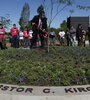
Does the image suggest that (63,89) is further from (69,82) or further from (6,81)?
(6,81)

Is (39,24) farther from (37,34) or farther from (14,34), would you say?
(14,34)

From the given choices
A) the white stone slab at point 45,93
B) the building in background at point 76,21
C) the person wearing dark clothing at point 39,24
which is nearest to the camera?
the white stone slab at point 45,93

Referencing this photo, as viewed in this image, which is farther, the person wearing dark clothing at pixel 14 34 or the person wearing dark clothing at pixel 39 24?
the person wearing dark clothing at pixel 14 34

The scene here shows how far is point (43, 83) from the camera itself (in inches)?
150

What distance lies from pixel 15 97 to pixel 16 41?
398 inches

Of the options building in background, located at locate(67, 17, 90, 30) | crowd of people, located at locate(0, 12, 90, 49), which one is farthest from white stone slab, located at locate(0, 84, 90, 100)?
building in background, located at locate(67, 17, 90, 30)

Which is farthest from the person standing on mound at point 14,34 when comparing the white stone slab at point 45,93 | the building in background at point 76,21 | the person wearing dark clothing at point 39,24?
the white stone slab at point 45,93

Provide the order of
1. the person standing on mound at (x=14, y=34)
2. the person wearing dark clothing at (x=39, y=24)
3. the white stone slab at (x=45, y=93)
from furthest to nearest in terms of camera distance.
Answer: the person standing on mound at (x=14, y=34) → the person wearing dark clothing at (x=39, y=24) → the white stone slab at (x=45, y=93)

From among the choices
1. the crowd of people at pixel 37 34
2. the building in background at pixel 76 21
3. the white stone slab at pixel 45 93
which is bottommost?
the white stone slab at pixel 45 93

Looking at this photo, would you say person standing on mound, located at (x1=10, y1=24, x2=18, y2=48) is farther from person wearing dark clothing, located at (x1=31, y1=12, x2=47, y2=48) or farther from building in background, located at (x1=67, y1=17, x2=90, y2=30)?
building in background, located at (x1=67, y1=17, x2=90, y2=30)

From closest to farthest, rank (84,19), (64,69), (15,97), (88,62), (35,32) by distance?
(15,97) → (64,69) → (88,62) → (35,32) → (84,19)

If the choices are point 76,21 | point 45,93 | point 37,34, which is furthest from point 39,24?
point 76,21

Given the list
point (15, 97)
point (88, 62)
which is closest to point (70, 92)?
point (15, 97)

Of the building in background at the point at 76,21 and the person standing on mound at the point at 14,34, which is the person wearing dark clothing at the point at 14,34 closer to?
the person standing on mound at the point at 14,34
